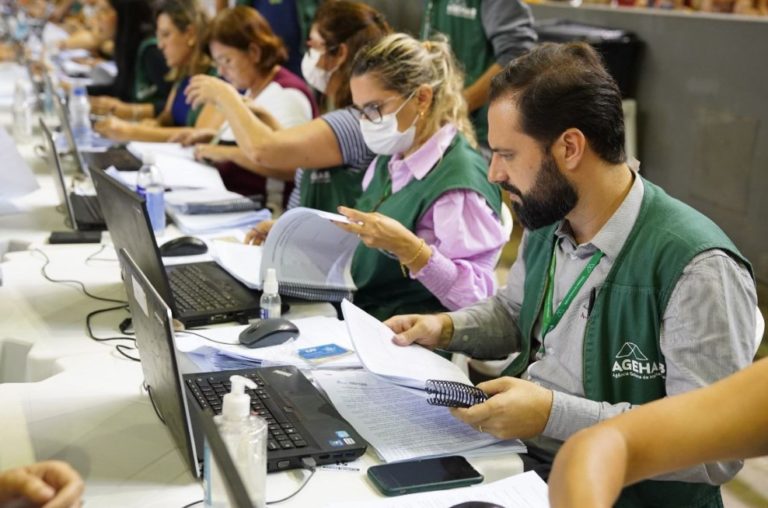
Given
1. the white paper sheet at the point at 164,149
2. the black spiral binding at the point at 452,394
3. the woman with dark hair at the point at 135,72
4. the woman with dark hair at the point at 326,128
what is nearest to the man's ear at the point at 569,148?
the black spiral binding at the point at 452,394

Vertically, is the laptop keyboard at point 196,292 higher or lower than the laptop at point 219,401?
lower

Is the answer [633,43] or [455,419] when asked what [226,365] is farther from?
[633,43]

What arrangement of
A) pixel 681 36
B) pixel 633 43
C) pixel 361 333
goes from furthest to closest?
pixel 633 43 < pixel 681 36 < pixel 361 333

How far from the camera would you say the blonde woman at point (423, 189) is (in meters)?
2.07

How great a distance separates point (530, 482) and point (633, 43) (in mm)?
3706

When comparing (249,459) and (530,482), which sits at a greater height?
(249,459)

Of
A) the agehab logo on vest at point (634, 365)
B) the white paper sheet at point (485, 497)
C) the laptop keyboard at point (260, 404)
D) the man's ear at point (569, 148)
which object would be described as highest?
the man's ear at point (569, 148)

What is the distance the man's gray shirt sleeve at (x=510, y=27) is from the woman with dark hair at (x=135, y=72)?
215 cm

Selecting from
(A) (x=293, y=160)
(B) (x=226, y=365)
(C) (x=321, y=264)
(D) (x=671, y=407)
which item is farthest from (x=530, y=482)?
(A) (x=293, y=160)

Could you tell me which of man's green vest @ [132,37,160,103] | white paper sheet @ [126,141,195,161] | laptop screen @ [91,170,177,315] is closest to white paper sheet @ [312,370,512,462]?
laptop screen @ [91,170,177,315]

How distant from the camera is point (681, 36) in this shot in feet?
14.0

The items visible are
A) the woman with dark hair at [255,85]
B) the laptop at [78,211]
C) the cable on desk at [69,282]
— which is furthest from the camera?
the woman with dark hair at [255,85]

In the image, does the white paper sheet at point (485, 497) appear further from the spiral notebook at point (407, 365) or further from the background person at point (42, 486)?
the background person at point (42, 486)

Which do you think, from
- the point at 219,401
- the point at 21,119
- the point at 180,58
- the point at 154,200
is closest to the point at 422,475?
the point at 219,401
